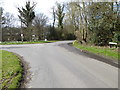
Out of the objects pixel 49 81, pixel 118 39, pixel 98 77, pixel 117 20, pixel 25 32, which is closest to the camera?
pixel 49 81

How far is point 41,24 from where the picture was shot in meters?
37.9

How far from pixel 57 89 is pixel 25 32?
3179cm

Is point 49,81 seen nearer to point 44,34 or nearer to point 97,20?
point 97,20

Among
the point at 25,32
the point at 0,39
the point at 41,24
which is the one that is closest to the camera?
the point at 0,39

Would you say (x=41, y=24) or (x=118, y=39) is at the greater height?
(x=41, y=24)

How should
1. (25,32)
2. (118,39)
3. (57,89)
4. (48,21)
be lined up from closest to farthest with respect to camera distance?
1. (57,89)
2. (118,39)
3. (25,32)
4. (48,21)

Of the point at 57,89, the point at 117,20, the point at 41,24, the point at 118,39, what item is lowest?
the point at 57,89

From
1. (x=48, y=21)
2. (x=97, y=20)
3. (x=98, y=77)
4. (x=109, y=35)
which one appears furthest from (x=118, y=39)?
(x=48, y=21)

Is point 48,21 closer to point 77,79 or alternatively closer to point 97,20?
point 97,20

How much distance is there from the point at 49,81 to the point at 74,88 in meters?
1.05

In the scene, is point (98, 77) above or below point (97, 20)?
below

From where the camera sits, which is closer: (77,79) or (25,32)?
(77,79)

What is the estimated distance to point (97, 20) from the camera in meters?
15.0

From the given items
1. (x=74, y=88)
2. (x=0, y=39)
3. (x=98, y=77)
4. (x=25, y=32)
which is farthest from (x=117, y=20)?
(x=0, y=39)
